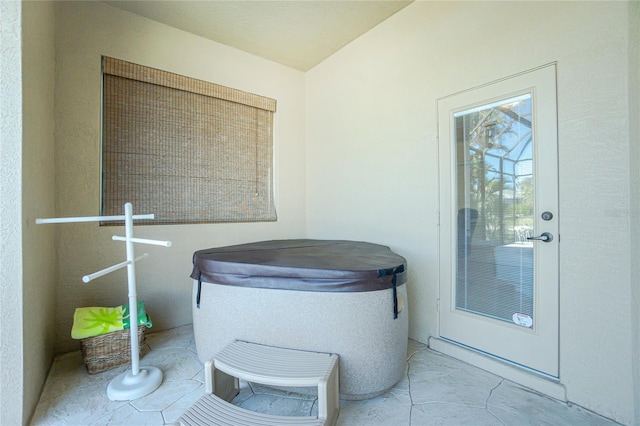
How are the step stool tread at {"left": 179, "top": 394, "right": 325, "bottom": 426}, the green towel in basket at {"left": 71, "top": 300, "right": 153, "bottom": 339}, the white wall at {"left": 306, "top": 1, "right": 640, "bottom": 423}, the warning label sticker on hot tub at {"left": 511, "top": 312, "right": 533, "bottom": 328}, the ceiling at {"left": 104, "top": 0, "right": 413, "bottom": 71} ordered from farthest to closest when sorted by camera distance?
1. the ceiling at {"left": 104, "top": 0, "right": 413, "bottom": 71}
2. the green towel in basket at {"left": 71, "top": 300, "right": 153, "bottom": 339}
3. the warning label sticker on hot tub at {"left": 511, "top": 312, "right": 533, "bottom": 328}
4. the white wall at {"left": 306, "top": 1, "right": 640, "bottom": 423}
5. the step stool tread at {"left": 179, "top": 394, "right": 325, "bottom": 426}

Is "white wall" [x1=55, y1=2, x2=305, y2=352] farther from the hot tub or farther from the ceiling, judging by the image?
the hot tub

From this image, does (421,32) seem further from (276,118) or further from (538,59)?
(276,118)

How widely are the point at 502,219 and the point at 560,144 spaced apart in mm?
536

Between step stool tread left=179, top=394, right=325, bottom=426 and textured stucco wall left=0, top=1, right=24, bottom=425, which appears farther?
textured stucco wall left=0, top=1, right=24, bottom=425

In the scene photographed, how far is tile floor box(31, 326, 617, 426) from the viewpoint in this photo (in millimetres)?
1459

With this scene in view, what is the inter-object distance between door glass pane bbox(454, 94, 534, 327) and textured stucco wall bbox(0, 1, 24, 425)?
2.59m

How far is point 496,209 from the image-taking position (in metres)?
1.94

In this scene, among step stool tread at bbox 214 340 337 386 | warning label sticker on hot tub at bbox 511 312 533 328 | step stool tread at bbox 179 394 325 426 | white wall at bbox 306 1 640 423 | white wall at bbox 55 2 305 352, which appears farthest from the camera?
white wall at bbox 55 2 305 352

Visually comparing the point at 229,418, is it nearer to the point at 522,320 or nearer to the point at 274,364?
the point at 274,364

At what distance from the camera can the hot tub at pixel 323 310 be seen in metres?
1.53

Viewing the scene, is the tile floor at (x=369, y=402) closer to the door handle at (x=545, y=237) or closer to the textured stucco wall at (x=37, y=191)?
the textured stucco wall at (x=37, y=191)

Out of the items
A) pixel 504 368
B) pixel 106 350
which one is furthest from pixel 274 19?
pixel 504 368

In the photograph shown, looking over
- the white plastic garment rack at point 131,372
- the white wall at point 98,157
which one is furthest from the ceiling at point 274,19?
the white plastic garment rack at point 131,372

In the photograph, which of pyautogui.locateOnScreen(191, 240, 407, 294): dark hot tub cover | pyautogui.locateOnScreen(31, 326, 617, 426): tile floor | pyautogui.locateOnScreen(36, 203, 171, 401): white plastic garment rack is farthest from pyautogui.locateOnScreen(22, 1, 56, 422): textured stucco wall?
pyautogui.locateOnScreen(191, 240, 407, 294): dark hot tub cover
